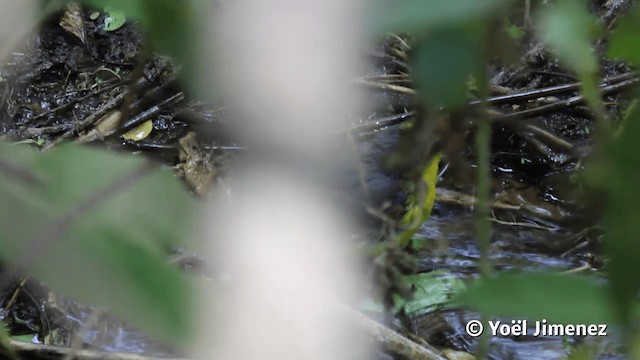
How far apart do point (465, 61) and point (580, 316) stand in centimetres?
15

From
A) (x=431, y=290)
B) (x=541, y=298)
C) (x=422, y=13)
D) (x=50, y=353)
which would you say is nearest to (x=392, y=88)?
(x=431, y=290)

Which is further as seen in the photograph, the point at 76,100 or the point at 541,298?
the point at 76,100

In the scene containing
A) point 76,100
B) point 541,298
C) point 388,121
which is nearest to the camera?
point 541,298

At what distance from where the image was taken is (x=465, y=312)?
2.61ft

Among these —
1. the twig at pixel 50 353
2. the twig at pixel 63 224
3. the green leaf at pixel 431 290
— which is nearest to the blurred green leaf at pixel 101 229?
the twig at pixel 63 224

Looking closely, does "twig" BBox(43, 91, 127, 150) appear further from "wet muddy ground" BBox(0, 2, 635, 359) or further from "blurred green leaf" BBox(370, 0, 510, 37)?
"blurred green leaf" BBox(370, 0, 510, 37)

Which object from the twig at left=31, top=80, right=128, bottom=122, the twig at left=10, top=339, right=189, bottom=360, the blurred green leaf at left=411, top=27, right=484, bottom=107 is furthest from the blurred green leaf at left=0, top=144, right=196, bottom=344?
the twig at left=31, top=80, right=128, bottom=122

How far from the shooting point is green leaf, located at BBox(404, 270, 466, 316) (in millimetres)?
812

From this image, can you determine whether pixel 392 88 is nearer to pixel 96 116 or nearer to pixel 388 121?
pixel 388 121

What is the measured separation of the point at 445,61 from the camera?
0.87 feet

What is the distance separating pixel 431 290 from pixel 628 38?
56 centimetres

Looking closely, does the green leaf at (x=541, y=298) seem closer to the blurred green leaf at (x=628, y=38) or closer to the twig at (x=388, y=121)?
the blurred green leaf at (x=628, y=38)

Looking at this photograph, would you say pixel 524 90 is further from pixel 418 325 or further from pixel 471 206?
pixel 418 325

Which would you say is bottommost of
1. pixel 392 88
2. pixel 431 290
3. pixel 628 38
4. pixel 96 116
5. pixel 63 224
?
pixel 63 224
